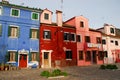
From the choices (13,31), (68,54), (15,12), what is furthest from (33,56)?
(15,12)

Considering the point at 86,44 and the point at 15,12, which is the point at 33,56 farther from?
the point at 86,44

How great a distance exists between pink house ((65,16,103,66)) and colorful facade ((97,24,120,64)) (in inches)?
79.1

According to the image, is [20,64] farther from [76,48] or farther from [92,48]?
[92,48]

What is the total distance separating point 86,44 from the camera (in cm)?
3331

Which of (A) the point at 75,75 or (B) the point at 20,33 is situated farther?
(B) the point at 20,33

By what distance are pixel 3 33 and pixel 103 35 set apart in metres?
22.7

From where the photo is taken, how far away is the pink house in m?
32.2

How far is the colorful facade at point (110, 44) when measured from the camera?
3721 centimetres

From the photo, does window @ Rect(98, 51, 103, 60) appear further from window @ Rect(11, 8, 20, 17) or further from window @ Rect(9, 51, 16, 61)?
window @ Rect(11, 8, 20, 17)

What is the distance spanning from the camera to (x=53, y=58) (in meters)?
28.3

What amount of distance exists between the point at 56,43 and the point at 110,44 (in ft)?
51.9

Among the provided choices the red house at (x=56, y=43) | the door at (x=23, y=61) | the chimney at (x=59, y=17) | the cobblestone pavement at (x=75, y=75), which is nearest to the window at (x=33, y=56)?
the red house at (x=56, y=43)

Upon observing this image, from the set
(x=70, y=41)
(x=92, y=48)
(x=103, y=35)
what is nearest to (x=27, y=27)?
(x=70, y=41)

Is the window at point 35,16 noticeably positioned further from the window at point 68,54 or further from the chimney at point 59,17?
the window at point 68,54
